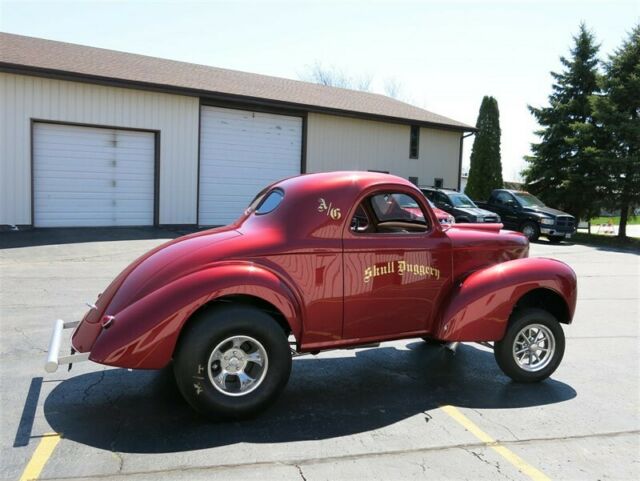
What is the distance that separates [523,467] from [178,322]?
8.27 ft

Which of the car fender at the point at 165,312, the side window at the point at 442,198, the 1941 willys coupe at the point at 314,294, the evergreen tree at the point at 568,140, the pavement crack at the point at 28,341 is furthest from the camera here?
the evergreen tree at the point at 568,140

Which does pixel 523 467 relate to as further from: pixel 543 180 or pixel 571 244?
pixel 543 180

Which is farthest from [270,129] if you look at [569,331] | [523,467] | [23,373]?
[523,467]

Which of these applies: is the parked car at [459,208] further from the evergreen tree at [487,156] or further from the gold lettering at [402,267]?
the gold lettering at [402,267]

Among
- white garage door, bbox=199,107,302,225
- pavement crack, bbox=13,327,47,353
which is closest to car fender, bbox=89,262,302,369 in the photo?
pavement crack, bbox=13,327,47,353

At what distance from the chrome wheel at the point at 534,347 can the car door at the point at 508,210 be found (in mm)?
16632

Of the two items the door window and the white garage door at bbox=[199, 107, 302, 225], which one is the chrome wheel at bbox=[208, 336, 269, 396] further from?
the white garage door at bbox=[199, 107, 302, 225]

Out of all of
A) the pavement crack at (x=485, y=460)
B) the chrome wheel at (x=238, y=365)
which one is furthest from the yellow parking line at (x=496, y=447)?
the chrome wheel at (x=238, y=365)

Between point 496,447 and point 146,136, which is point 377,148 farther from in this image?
point 496,447

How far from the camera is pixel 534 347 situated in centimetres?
521

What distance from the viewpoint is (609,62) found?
24.2m

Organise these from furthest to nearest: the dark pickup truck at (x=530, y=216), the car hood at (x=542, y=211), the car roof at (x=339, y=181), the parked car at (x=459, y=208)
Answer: the car hood at (x=542, y=211) < the dark pickup truck at (x=530, y=216) < the parked car at (x=459, y=208) < the car roof at (x=339, y=181)

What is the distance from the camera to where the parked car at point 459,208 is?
1819 centimetres

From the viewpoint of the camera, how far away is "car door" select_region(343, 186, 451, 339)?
180 inches
